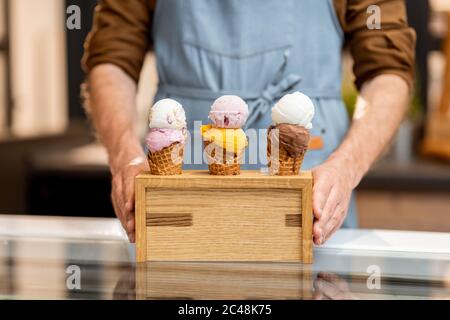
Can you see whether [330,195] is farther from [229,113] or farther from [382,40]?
[382,40]

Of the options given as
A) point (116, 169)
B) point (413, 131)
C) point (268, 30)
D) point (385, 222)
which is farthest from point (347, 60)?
point (116, 169)

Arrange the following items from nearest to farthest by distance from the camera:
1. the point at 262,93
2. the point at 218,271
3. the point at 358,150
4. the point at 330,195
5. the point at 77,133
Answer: the point at 218,271 < the point at 330,195 < the point at 358,150 < the point at 262,93 < the point at 77,133

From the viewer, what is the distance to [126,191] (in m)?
1.01

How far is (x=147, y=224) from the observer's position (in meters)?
0.94

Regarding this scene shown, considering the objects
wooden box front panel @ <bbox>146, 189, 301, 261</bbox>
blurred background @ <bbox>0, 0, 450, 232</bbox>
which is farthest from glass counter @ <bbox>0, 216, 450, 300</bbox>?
blurred background @ <bbox>0, 0, 450, 232</bbox>

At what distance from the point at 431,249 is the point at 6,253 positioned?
534 millimetres

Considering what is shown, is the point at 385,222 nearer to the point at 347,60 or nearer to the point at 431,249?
the point at 347,60

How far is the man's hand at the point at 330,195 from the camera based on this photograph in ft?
3.12

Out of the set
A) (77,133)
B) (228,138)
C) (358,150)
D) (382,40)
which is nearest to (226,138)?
(228,138)

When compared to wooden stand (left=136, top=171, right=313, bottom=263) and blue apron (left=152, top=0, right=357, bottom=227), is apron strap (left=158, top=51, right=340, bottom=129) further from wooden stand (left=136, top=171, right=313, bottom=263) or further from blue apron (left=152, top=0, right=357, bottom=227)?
wooden stand (left=136, top=171, right=313, bottom=263)

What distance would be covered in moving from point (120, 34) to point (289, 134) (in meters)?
0.49

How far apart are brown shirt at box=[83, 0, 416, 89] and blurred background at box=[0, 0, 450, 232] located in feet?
3.14

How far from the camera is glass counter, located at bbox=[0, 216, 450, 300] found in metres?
0.80
